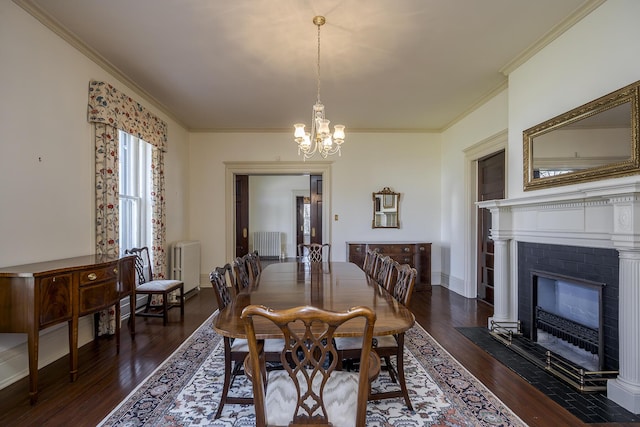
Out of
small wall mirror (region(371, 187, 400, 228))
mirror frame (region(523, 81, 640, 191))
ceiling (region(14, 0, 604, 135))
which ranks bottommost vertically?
small wall mirror (region(371, 187, 400, 228))

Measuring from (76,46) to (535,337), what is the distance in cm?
510

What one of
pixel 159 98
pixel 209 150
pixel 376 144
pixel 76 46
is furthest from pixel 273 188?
pixel 76 46

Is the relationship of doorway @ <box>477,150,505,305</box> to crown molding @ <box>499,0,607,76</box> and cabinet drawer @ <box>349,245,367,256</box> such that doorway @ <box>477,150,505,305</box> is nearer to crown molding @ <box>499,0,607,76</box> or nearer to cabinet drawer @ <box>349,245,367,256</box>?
crown molding @ <box>499,0,607,76</box>

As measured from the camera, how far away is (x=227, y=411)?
6.48ft

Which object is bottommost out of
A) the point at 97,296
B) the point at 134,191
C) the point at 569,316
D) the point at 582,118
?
the point at 569,316

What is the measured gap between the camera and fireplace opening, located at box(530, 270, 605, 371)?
2381 millimetres

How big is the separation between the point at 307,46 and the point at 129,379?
3169 mm

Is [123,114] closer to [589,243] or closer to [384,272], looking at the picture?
[384,272]

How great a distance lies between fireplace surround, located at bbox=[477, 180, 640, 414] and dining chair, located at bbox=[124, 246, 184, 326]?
3.69 m

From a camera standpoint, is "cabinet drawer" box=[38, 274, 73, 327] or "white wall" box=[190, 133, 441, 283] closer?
"cabinet drawer" box=[38, 274, 73, 327]

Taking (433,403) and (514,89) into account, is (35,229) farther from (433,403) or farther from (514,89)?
(514,89)

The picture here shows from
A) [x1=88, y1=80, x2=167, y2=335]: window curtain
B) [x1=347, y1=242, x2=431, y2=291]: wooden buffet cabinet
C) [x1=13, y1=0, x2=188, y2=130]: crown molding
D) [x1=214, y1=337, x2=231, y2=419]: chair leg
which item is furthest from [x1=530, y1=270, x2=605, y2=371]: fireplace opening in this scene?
[x1=13, y1=0, x2=188, y2=130]: crown molding

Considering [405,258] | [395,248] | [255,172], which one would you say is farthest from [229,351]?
[255,172]

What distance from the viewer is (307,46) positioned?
2.95 meters
